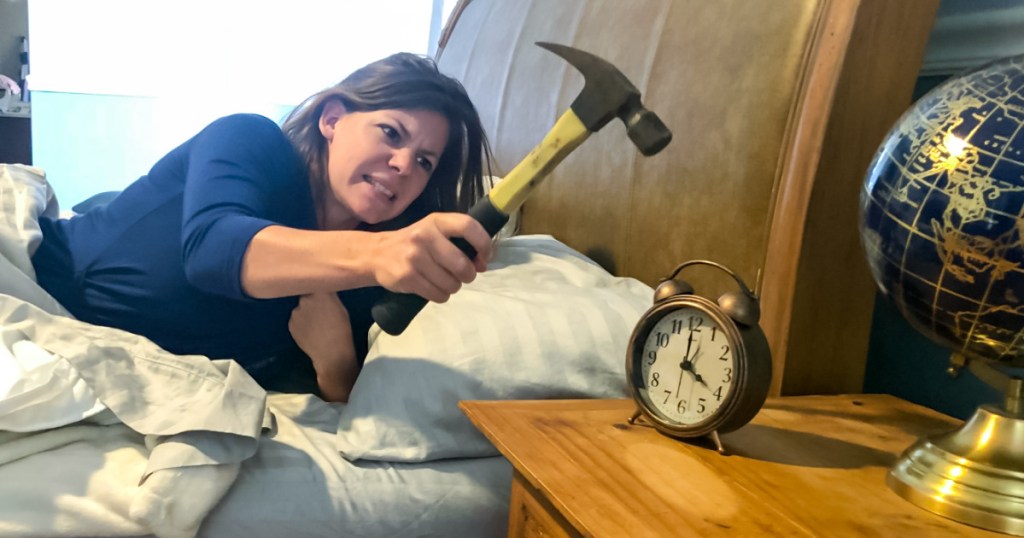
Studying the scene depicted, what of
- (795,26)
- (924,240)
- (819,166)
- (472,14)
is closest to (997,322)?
(924,240)

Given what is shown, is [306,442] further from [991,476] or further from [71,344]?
[991,476]

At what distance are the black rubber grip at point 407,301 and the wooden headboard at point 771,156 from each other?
1.03 ft

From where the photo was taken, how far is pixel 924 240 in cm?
63

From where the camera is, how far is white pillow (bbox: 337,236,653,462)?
3.06 feet

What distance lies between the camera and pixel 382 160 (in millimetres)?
1176

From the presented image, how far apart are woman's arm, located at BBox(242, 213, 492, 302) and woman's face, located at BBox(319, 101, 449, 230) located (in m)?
0.28

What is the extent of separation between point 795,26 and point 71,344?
2.79 feet

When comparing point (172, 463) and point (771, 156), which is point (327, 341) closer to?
point (172, 463)

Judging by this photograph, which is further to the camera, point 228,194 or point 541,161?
point 228,194

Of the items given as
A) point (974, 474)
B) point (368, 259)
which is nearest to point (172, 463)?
point (368, 259)

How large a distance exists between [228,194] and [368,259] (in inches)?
9.7

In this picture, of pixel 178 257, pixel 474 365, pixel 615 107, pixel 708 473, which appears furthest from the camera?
pixel 178 257

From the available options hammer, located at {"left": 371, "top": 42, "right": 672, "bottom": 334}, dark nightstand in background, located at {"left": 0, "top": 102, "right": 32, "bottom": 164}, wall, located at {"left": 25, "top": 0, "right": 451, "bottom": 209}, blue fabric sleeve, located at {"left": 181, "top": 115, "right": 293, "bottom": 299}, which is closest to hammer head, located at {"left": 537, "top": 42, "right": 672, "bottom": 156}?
hammer, located at {"left": 371, "top": 42, "right": 672, "bottom": 334}

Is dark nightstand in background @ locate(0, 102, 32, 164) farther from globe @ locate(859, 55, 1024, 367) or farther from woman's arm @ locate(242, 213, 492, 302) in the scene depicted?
globe @ locate(859, 55, 1024, 367)
